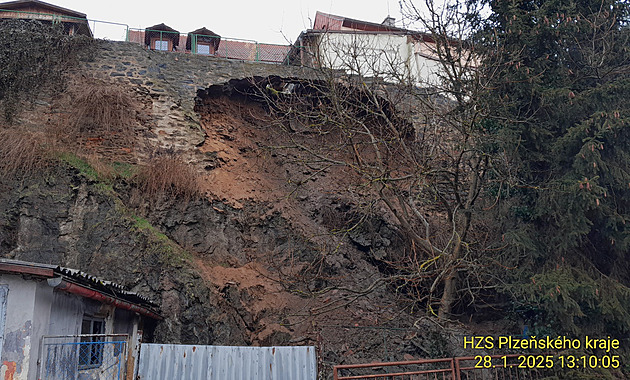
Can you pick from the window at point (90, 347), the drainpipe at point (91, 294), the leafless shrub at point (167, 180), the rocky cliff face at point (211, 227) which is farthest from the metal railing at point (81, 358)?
the leafless shrub at point (167, 180)

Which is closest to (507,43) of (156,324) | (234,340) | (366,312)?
(366,312)

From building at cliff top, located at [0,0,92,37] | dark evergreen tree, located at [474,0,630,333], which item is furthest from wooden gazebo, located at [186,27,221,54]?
dark evergreen tree, located at [474,0,630,333]

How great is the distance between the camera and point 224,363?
689 cm

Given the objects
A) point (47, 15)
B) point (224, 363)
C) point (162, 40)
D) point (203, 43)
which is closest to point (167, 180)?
point (224, 363)

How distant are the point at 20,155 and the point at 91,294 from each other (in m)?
6.26

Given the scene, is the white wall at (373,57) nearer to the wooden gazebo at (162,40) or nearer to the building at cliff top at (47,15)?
the wooden gazebo at (162,40)

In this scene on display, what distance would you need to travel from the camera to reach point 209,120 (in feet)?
48.9

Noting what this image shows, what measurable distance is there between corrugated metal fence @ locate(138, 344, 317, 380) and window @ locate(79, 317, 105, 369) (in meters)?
0.73

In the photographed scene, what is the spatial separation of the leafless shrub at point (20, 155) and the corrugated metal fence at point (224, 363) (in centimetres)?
646

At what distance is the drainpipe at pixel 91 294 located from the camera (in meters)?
5.64

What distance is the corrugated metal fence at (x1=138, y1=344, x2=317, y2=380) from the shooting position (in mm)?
6691

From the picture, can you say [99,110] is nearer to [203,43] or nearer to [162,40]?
[203,43]
